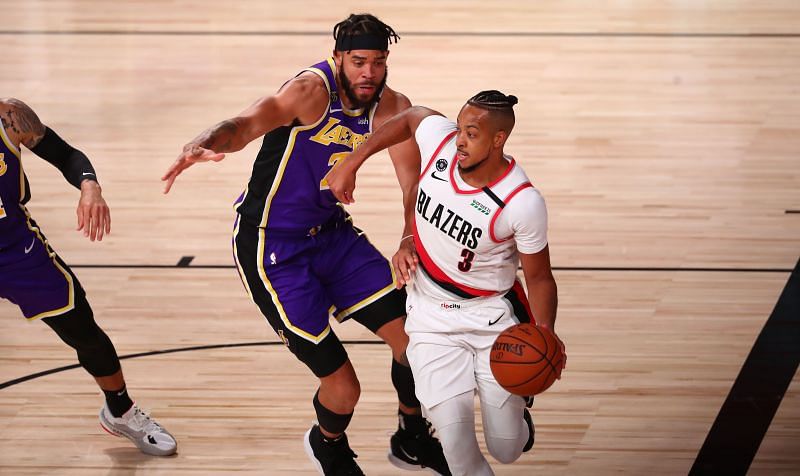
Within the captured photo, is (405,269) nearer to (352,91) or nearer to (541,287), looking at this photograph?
(541,287)

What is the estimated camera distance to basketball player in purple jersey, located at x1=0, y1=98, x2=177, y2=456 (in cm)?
452

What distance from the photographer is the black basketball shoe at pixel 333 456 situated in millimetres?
4727

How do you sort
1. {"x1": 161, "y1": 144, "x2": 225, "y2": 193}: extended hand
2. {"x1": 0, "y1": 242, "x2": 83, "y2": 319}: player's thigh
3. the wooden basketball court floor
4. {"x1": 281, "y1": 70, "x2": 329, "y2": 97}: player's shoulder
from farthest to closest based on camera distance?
the wooden basketball court floor, {"x1": 0, "y1": 242, "x2": 83, "y2": 319}: player's thigh, {"x1": 281, "y1": 70, "x2": 329, "y2": 97}: player's shoulder, {"x1": 161, "y1": 144, "x2": 225, "y2": 193}: extended hand

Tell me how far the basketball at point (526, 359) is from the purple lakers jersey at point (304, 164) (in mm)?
1103

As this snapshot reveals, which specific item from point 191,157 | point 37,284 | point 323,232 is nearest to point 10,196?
point 37,284

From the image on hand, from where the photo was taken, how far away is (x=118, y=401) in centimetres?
507

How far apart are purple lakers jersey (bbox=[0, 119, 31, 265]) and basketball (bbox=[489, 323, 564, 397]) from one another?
219cm

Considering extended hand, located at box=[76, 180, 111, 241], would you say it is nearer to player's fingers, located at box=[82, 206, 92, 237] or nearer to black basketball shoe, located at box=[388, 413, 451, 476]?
player's fingers, located at box=[82, 206, 92, 237]

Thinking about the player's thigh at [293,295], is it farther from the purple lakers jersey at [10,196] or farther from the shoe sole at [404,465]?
the purple lakers jersey at [10,196]

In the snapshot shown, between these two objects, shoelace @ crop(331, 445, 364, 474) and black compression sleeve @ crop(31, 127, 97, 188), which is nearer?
black compression sleeve @ crop(31, 127, 97, 188)

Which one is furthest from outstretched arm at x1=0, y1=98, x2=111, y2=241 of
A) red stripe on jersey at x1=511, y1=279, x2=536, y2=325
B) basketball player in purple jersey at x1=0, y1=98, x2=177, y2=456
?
red stripe on jersey at x1=511, y1=279, x2=536, y2=325

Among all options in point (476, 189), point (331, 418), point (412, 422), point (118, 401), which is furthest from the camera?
point (118, 401)

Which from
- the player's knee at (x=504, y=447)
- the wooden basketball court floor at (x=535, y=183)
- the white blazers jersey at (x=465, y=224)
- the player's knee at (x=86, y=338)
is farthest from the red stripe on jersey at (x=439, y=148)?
the player's knee at (x=86, y=338)

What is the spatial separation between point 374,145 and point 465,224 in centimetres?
53
